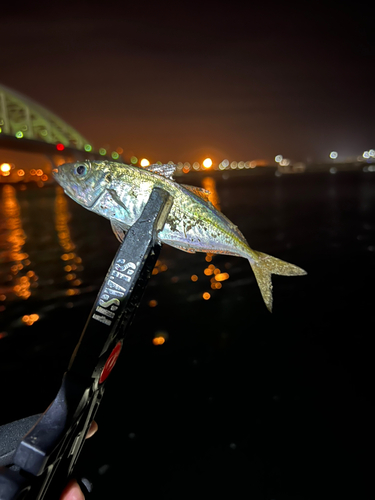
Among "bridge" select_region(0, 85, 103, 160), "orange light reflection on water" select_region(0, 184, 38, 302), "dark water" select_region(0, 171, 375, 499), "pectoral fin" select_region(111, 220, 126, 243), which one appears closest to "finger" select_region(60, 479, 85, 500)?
"pectoral fin" select_region(111, 220, 126, 243)

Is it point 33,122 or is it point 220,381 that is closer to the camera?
point 220,381

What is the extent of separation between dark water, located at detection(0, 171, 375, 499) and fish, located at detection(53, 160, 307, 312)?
5.75 meters

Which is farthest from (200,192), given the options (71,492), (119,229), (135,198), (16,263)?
(16,263)

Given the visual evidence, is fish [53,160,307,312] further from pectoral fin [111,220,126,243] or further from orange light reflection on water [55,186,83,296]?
orange light reflection on water [55,186,83,296]

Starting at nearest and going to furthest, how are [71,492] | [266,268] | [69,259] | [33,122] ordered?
[71,492]
[266,268]
[69,259]
[33,122]

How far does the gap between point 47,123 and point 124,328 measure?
5129 inches

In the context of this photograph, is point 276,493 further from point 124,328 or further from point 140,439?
point 124,328

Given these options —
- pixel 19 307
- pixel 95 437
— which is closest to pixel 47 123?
pixel 19 307

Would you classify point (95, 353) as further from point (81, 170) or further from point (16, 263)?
point (16, 263)

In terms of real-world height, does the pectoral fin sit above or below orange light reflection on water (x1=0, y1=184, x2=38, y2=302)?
above

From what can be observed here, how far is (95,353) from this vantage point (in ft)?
6.56

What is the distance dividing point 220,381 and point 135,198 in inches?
297

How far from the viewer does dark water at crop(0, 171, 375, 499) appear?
6.48 metres

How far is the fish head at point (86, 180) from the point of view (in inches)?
88.0
